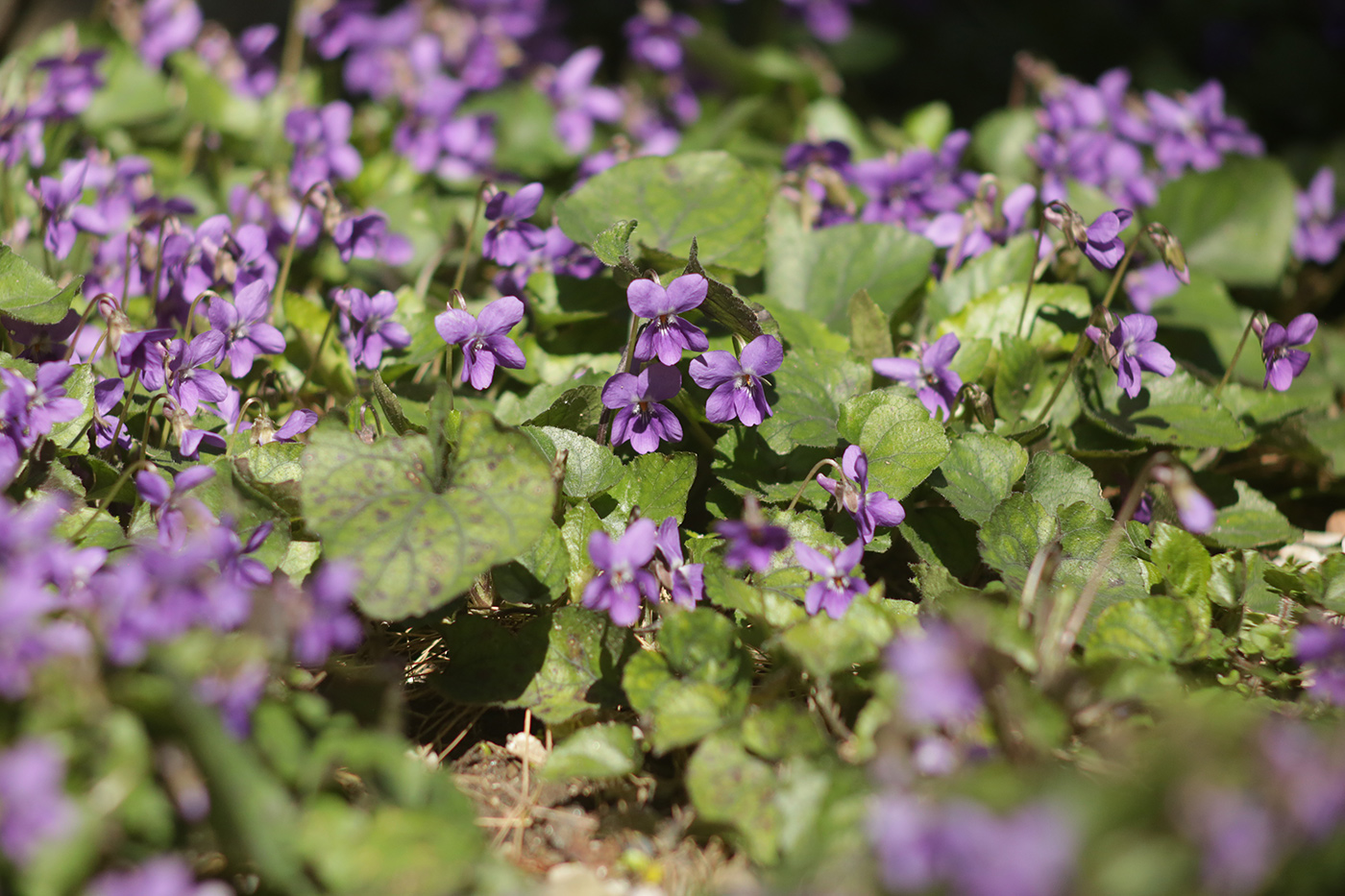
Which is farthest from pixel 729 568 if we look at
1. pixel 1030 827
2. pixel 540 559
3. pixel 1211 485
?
pixel 1211 485

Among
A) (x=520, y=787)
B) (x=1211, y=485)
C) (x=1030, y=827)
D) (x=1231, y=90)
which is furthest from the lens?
(x=1231, y=90)

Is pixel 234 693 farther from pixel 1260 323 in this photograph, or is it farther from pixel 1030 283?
pixel 1260 323

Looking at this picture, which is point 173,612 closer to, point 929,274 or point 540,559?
point 540,559

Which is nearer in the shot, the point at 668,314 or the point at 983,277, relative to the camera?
the point at 668,314

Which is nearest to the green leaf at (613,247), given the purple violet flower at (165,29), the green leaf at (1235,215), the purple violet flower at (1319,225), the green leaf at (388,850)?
the green leaf at (388,850)

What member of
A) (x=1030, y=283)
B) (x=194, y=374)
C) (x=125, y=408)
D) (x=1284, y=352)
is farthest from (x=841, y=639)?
(x=125, y=408)
